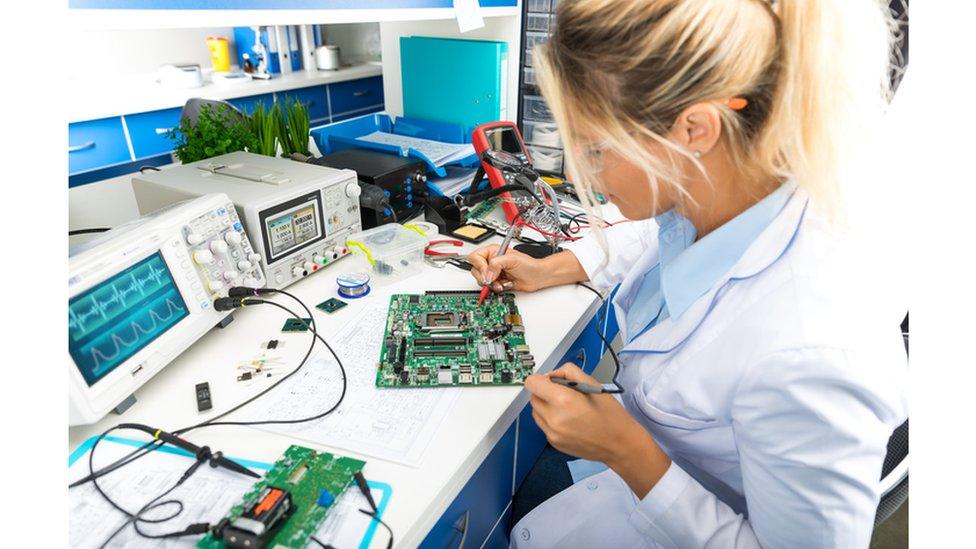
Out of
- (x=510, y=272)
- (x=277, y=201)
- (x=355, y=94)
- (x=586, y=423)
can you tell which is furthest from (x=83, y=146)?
(x=586, y=423)

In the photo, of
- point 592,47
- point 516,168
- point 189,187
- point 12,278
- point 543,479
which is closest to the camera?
point 12,278

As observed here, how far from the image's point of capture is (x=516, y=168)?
155 centimetres

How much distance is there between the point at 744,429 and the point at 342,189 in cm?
99

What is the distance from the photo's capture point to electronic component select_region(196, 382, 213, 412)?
825 millimetres

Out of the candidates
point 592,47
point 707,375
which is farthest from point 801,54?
point 707,375

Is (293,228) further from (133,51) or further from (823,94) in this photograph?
(133,51)

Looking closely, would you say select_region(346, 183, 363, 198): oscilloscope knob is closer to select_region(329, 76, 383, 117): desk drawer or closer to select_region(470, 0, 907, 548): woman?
select_region(470, 0, 907, 548): woman

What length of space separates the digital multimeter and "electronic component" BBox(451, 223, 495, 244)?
0.34ft

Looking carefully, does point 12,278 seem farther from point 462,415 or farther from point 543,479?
point 543,479

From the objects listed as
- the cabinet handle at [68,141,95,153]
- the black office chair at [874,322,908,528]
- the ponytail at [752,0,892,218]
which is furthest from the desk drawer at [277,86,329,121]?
the black office chair at [874,322,908,528]

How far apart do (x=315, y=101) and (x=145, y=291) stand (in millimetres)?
3271

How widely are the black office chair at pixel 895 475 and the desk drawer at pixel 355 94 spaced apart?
3.94m

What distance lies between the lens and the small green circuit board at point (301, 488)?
0.61 m

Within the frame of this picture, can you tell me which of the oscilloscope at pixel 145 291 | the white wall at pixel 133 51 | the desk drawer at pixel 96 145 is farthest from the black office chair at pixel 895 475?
the white wall at pixel 133 51
